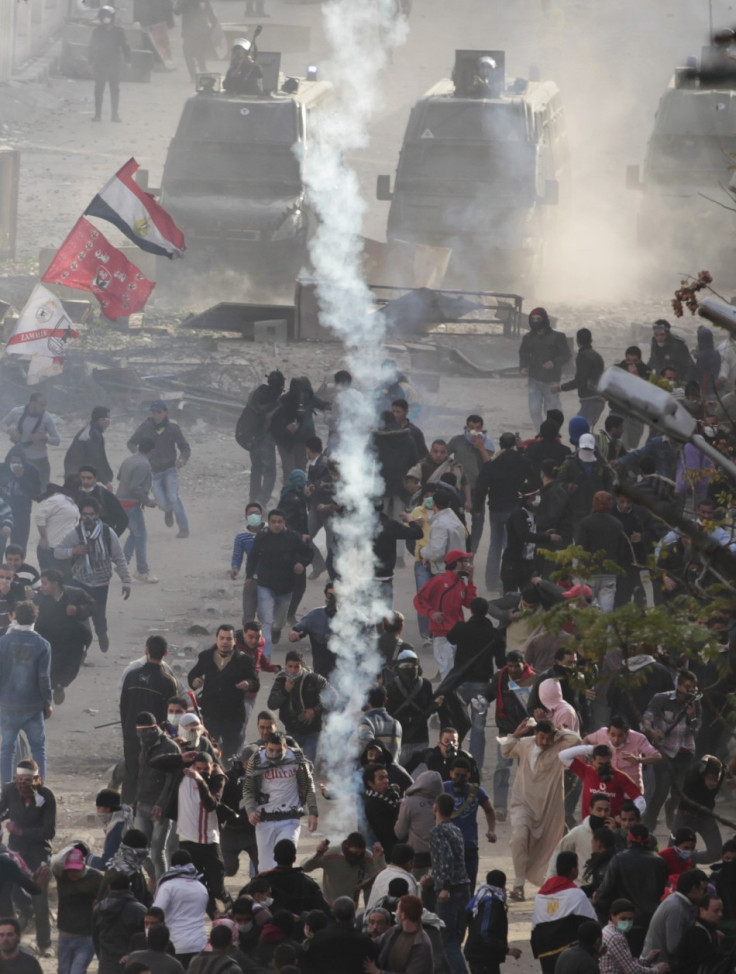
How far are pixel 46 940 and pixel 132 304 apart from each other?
985 centimetres

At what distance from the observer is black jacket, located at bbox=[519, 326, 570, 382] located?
691 inches

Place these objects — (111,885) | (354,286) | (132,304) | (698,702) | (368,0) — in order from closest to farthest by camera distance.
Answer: (111,885)
(698,702)
(132,304)
(354,286)
(368,0)

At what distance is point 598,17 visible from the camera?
44344mm

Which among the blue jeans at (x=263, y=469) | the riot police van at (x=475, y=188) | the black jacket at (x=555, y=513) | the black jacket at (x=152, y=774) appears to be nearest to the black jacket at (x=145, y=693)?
the black jacket at (x=152, y=774)

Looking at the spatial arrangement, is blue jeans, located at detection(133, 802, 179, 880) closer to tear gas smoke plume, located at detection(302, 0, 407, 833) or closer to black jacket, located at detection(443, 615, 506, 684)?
tear gas smoke plume, located at detection(302, 0, 407, 833)

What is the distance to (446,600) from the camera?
43.4 feet

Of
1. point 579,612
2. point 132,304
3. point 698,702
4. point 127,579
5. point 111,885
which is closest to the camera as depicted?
point 579,612

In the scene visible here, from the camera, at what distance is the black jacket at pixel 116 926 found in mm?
9234

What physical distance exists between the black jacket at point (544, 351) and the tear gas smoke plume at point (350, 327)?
4.75 ft

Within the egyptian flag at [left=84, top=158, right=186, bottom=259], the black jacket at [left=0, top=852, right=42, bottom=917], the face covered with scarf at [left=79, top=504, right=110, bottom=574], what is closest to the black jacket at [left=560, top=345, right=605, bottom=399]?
the egyptian flag at [left=84, top=158, right=186, bottom=259]

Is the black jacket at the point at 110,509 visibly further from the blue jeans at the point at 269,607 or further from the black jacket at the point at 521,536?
the black jacket at the point at 521,536

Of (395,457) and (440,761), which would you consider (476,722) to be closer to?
(440,761)

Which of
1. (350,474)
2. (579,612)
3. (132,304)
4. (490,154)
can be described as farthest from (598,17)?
(579,612)

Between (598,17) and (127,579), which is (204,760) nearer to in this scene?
(127,579)
